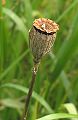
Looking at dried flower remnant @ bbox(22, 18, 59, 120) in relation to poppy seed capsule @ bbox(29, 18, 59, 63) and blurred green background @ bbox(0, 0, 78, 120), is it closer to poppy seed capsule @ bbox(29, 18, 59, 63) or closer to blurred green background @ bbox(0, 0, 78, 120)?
poppy seed capsule @ bbox(29, 18, 59, 63)

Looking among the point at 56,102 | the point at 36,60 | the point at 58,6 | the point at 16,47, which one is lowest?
the point at 36,60

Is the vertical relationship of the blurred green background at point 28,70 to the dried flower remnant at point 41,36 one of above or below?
above

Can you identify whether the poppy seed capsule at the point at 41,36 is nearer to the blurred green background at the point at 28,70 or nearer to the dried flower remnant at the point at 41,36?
the dried flower remnant at the point at 41,36

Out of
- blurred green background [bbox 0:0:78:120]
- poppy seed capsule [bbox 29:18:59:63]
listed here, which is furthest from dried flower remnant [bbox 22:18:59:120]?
blurred green background [bbox 0:0:78:120]

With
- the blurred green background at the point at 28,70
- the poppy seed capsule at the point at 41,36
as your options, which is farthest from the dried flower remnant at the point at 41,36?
the blurred green background at the point at 28,70

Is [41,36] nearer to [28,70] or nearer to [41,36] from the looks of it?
[41,36]

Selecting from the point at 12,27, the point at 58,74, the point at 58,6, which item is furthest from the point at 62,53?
the point at 58,6

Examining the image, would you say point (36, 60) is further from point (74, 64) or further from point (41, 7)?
point (41, 7)
